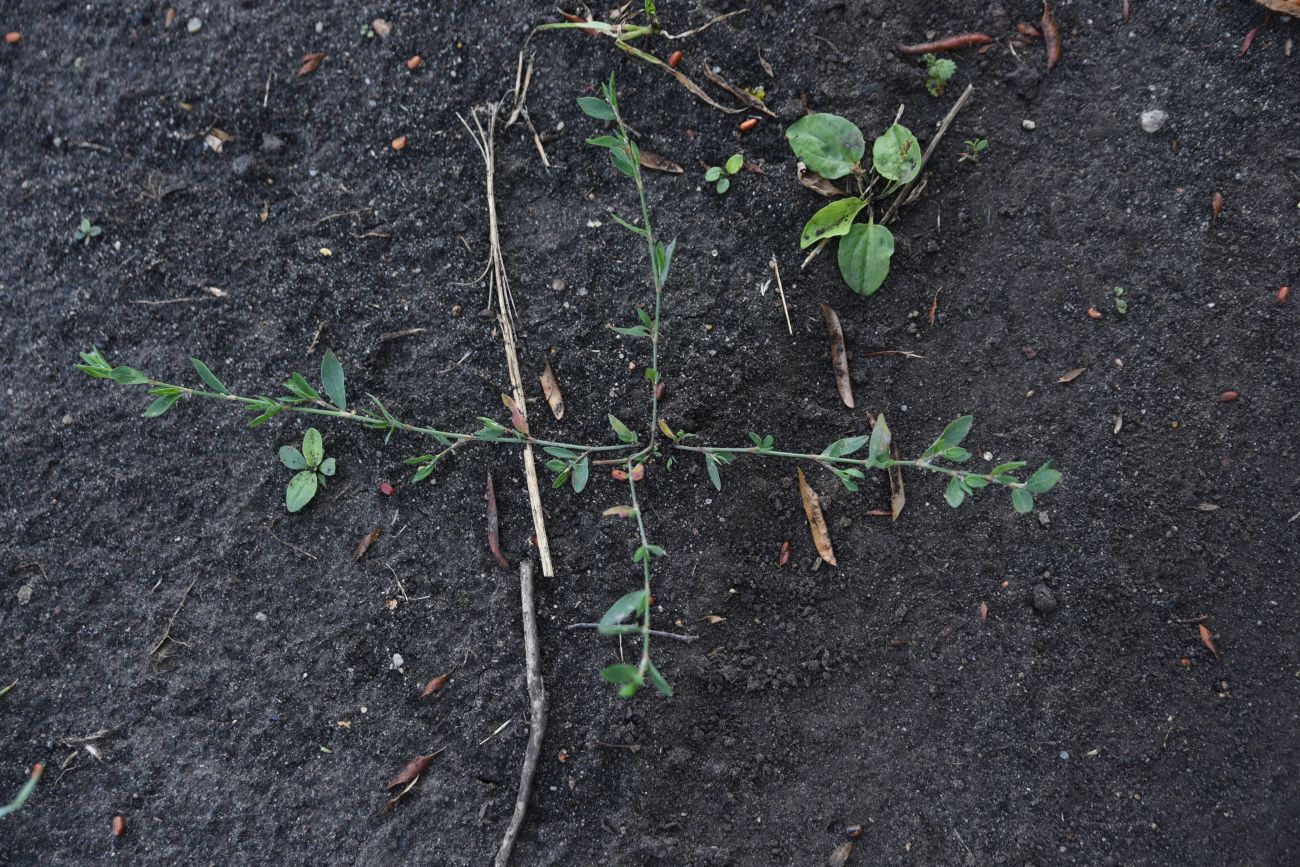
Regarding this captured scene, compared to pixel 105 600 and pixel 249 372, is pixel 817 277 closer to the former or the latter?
pixel 249 372

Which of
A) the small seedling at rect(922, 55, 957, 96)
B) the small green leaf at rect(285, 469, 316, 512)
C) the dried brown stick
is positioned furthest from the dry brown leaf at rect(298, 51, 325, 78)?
the small seedling at rect(922, 55, 957, 96)

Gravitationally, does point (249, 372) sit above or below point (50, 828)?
above

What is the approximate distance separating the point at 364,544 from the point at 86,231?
110cm

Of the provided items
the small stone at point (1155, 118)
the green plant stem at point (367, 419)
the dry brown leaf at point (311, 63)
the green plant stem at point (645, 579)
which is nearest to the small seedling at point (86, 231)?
the green plant stem at point (367, 419)

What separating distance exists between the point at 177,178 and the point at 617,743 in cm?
182

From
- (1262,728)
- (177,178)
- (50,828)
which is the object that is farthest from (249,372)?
(1262,728)

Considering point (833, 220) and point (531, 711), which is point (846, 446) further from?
point (531, 711)

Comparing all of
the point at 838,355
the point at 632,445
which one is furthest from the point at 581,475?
the point at 838,355

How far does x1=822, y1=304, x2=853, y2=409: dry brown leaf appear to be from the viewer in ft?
6.93

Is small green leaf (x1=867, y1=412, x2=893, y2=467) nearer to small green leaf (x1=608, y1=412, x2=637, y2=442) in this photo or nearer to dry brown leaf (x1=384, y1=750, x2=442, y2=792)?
small green leaf (x1=608, y1=412, x2=637, y2=442)

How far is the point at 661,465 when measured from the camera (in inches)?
81.9

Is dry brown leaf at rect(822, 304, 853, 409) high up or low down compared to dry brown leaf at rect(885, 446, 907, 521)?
up

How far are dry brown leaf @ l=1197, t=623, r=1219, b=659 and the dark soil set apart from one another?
3cm

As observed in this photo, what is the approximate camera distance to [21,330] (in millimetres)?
2186
